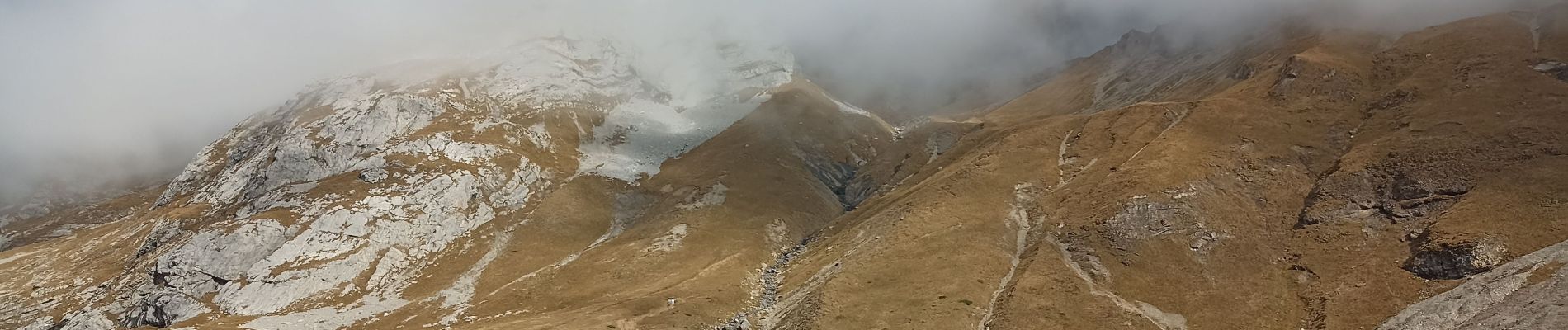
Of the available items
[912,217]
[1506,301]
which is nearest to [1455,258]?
[1506,301]

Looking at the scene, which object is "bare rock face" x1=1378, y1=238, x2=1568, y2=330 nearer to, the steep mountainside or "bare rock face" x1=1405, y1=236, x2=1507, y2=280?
the steep mountainside

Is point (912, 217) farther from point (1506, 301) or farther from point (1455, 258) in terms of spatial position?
point (1506, 301)

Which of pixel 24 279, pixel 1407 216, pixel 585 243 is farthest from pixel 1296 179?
pixel 24 279

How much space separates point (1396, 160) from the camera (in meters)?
93.0

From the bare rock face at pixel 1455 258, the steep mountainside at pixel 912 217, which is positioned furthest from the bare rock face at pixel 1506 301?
the bare rock face at pixel 1455 258

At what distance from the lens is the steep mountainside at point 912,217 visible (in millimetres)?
79000

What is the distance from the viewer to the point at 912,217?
112 m

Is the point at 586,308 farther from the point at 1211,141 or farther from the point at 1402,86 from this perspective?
the point at 1402,86

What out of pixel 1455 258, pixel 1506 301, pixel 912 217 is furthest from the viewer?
pixel 912 217

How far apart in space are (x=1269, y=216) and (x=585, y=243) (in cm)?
10400

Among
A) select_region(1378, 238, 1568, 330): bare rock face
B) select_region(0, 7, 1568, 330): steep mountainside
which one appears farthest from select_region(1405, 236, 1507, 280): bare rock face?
select_region(1378, 238, 1568, 330): bare rock face

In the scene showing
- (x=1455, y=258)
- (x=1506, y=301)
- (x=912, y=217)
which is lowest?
(x=912, y=217)

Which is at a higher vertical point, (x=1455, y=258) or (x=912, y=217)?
(x=1455, y=258)

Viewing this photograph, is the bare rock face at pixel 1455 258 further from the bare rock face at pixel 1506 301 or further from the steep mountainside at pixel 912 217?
the bare rock face at pixel 1506 301
